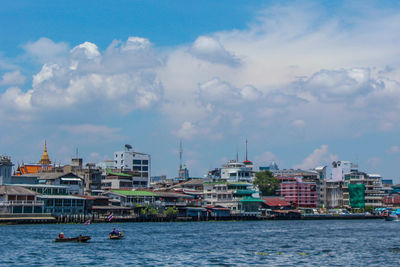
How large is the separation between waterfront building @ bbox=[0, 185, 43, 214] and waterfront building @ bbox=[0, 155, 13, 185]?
31.3 ft

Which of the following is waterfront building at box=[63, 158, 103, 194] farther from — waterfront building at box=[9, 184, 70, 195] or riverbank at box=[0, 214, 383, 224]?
riverbank at box=[0, 214, 383, 224]

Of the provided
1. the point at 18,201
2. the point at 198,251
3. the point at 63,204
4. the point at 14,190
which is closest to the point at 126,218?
the point at 63,204

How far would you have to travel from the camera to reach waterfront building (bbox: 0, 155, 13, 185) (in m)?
147

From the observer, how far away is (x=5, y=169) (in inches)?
5846

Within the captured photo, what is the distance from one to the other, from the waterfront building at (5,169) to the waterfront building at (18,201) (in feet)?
31.3

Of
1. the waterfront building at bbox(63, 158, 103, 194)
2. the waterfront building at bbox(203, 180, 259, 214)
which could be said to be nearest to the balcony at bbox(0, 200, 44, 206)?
the waterfront building at bbox(63, 158, 103, 194)

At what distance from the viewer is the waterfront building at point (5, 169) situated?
147 metres

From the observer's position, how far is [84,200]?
495 ft

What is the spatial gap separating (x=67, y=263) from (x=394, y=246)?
1744 inches

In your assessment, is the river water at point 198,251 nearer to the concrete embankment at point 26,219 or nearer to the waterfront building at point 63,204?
the concrete embankment at point 26,219

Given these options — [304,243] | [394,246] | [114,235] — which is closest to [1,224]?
[114,235]

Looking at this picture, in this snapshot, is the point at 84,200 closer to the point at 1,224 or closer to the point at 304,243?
the point at 1,224

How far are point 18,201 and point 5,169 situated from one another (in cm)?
1632

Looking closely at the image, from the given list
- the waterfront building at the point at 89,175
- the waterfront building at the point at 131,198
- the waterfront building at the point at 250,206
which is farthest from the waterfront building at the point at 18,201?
the waterfront building at the point at 250,206
